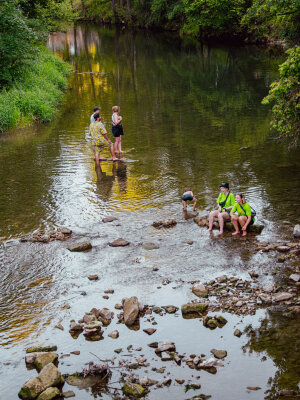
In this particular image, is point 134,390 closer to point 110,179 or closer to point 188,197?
point 188,197

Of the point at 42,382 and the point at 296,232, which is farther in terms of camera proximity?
the point at 296,232

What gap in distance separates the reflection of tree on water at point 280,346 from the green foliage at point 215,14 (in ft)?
176

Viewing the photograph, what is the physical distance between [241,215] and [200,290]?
357 centimetres

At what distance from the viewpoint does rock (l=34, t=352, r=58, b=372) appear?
8.07 m

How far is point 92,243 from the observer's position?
42.2 feet

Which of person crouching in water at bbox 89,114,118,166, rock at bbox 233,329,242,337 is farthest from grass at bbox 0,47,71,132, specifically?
rock at bbox 233,329,242,337

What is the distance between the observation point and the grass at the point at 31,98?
83.9ft

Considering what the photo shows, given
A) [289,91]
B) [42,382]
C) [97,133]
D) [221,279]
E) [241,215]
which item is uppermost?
[289,91]

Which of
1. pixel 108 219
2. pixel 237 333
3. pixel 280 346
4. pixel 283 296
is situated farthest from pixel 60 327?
pixel 108 219

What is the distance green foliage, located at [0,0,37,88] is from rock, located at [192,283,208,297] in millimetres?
21803

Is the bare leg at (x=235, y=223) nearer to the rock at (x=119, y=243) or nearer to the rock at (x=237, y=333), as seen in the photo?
the rock at (x=119, y=243)

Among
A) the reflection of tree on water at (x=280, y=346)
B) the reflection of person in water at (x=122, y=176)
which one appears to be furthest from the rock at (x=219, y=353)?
the reflection of person in water at (x=122, y=176)

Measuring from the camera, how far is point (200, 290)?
33.2 ft

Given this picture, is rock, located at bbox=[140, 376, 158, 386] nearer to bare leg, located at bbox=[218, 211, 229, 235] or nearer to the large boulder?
the large boulder
